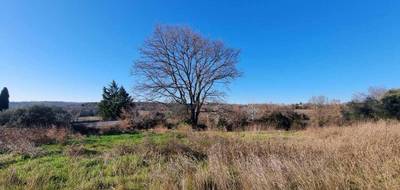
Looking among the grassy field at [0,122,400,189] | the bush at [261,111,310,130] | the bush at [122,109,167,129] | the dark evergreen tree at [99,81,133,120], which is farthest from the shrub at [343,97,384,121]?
the dark evergreen tree at [99,81,133,120]

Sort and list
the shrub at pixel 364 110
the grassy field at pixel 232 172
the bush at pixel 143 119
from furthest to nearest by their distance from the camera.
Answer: the bush at pixel 143 119
the shrub at pixel 364 110
the grassy field at pixel 232 172

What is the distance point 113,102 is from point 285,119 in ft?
63.4

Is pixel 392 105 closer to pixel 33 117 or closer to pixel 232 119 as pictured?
pixel 232 119

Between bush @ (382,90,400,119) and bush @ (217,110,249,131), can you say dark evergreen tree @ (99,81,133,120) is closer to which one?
bush @ (217,110,249,131)

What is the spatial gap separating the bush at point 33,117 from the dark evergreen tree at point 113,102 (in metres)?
8.66

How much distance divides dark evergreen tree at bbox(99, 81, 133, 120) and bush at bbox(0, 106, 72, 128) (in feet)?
28.4

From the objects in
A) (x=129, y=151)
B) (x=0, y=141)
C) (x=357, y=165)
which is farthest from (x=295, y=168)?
(x=0, y=141)

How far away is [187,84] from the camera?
23.1 metres

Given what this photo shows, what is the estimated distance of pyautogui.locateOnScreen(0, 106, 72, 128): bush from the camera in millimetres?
19455

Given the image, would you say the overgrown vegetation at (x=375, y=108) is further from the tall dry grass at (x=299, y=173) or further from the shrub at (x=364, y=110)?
the tall dry grass at (x=299, y=173)

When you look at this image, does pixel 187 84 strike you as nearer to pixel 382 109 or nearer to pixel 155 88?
pixel 155 88

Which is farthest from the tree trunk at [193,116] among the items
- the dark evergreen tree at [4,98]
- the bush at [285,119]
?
the dark evergreen tree at [4,98]

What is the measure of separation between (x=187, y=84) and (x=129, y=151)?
617 inches

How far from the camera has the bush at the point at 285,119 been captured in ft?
68.5
